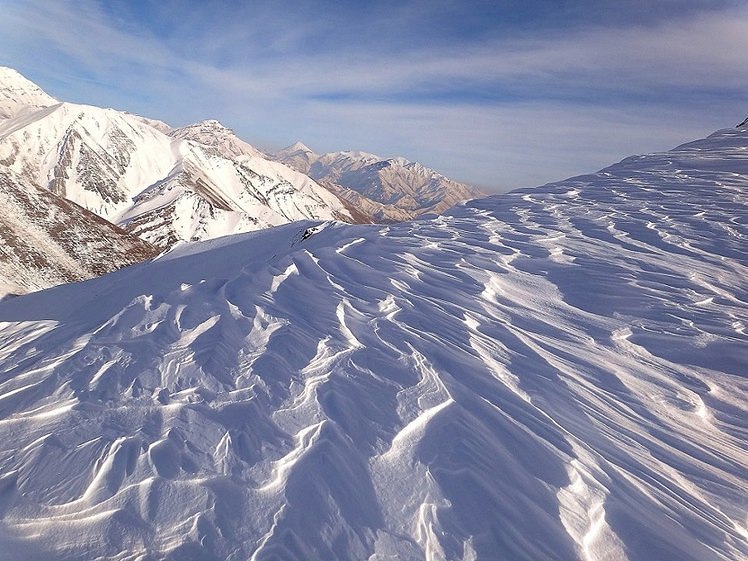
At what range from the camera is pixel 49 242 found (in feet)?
189

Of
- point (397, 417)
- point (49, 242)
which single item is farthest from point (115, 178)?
point (397, 417)

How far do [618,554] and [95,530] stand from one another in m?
Result: 3.64

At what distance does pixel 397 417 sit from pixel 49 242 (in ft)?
228

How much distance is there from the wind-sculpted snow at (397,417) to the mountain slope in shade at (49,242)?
47445 mm

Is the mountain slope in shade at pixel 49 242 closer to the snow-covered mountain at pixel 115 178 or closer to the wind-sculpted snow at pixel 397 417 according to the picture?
the snow-covered mountain at pixel 115 178

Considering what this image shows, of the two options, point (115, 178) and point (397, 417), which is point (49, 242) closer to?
point (397, 417)

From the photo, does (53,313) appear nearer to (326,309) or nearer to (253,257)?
(253,257)

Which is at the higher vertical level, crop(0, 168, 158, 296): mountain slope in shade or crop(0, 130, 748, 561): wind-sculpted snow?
crop(0, 130, 748, 561): wind-sculpted snow

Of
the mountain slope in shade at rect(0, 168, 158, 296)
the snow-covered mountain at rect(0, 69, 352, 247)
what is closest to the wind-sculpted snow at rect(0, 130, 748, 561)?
the mountain slope in shade at rect(0, 168, 158, 296)

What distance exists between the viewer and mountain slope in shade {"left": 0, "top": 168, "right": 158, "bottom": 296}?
49.4m

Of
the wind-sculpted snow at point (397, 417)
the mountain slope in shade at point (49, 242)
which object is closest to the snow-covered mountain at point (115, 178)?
the mountain slope in shade at point (49, 242)

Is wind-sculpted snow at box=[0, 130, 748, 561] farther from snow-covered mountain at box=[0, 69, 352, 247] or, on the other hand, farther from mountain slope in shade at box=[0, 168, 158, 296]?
snow-covered mountain at box=[0, 69, 352, 247]

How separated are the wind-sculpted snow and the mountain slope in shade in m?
47.4

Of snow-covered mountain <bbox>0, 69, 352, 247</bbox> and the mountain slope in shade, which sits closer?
the mountain slope in shade
